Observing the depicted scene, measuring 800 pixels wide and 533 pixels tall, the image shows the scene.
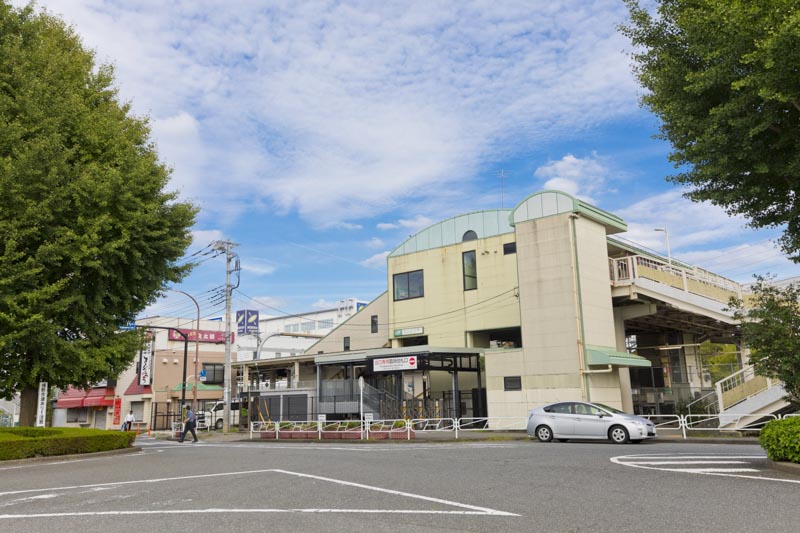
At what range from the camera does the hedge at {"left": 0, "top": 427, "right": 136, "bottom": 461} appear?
57.2 feet

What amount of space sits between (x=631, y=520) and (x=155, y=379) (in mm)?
48650

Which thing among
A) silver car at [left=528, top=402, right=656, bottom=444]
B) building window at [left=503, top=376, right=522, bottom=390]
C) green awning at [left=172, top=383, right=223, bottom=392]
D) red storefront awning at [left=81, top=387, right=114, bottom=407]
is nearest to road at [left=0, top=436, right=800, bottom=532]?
silver car at [left=528, top=402, right=656, bottom=444]

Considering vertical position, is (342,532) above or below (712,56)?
below

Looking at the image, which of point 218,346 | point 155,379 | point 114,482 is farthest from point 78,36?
point 218,346

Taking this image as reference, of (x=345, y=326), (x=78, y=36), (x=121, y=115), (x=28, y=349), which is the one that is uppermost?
(x=78, y=36)

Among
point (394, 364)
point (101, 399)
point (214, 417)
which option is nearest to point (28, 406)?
point (394, 364)

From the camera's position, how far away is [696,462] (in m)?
12.0

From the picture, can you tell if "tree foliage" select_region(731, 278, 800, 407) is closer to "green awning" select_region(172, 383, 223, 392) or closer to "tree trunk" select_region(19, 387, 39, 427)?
"tree trunk" select_region(19, 387, 39, 427)

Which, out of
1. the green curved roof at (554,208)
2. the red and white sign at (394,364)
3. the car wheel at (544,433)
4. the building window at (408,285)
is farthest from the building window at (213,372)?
the car wheel at (544,433)

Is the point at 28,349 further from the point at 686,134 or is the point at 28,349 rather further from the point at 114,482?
the point at 686,134

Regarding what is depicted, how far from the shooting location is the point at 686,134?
1236 cm

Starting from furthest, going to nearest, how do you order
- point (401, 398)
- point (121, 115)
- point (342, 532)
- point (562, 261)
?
point (401, 398) < point (562, 261) < point (121, 115) < point (342, 532)

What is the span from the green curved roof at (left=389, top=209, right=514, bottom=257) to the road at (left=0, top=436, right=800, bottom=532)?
21634 mm

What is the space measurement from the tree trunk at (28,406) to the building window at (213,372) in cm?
3269
